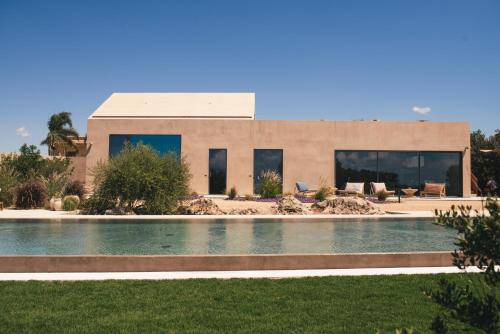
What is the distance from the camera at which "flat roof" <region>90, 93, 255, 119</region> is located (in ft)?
77.6

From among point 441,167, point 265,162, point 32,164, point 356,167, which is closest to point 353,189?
point 356,167

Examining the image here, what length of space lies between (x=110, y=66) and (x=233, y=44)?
240 inches

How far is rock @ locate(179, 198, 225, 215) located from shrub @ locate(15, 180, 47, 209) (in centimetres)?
614

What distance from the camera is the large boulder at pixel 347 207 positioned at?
1455 cm

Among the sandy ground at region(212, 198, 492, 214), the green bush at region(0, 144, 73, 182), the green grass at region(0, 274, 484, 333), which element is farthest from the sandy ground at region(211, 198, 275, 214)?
the green bush at region(0, 144, 73, 182)

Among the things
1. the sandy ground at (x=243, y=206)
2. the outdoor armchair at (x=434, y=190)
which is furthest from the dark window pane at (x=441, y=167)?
the sandy ground at (x=243, y=206)

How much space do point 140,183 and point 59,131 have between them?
1329 inches

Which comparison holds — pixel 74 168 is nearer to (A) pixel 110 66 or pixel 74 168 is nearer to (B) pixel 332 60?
(A) pixel 110 66

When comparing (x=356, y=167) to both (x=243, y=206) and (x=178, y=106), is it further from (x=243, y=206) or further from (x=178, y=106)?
(x=178, y=106)

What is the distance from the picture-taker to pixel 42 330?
3.70 m

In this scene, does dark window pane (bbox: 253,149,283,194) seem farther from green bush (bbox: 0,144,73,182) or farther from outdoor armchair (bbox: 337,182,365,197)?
green bush (bbox: 0,144,73,182)

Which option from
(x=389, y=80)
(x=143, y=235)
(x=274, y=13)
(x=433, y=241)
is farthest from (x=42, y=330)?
(x=389, y=80)

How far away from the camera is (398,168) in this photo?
22656mm

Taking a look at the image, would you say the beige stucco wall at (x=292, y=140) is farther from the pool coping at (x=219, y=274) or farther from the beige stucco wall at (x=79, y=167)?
the pool coping at (x=219, y=274)
